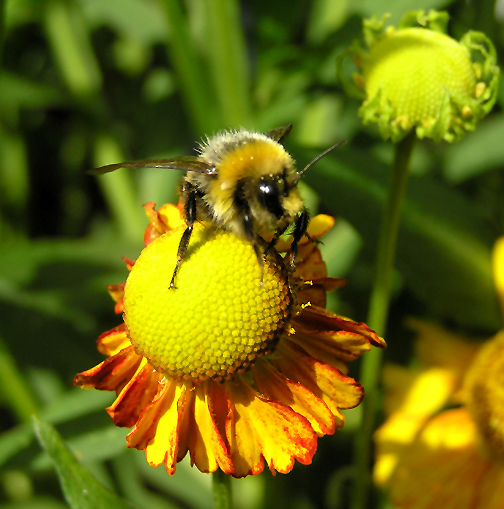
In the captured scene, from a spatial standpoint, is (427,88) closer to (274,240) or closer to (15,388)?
(274,240)

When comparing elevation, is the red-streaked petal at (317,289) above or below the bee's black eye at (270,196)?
below

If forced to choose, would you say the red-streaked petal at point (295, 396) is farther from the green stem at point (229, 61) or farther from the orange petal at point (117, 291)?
the green stem at point (229, 61)

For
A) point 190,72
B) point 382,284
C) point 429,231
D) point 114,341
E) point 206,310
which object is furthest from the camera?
point 190,72

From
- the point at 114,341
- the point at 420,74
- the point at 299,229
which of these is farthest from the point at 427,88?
the point at 114,341

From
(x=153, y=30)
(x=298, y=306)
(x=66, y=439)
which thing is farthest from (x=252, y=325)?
(x=153, y=30)

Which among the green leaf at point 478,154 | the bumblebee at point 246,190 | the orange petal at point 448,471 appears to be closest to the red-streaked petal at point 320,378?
the bumblebee at point 246,190

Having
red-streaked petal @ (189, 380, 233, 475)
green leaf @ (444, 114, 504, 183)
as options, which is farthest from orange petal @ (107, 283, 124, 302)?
green leaf @ (444, 114, 504, 183)
